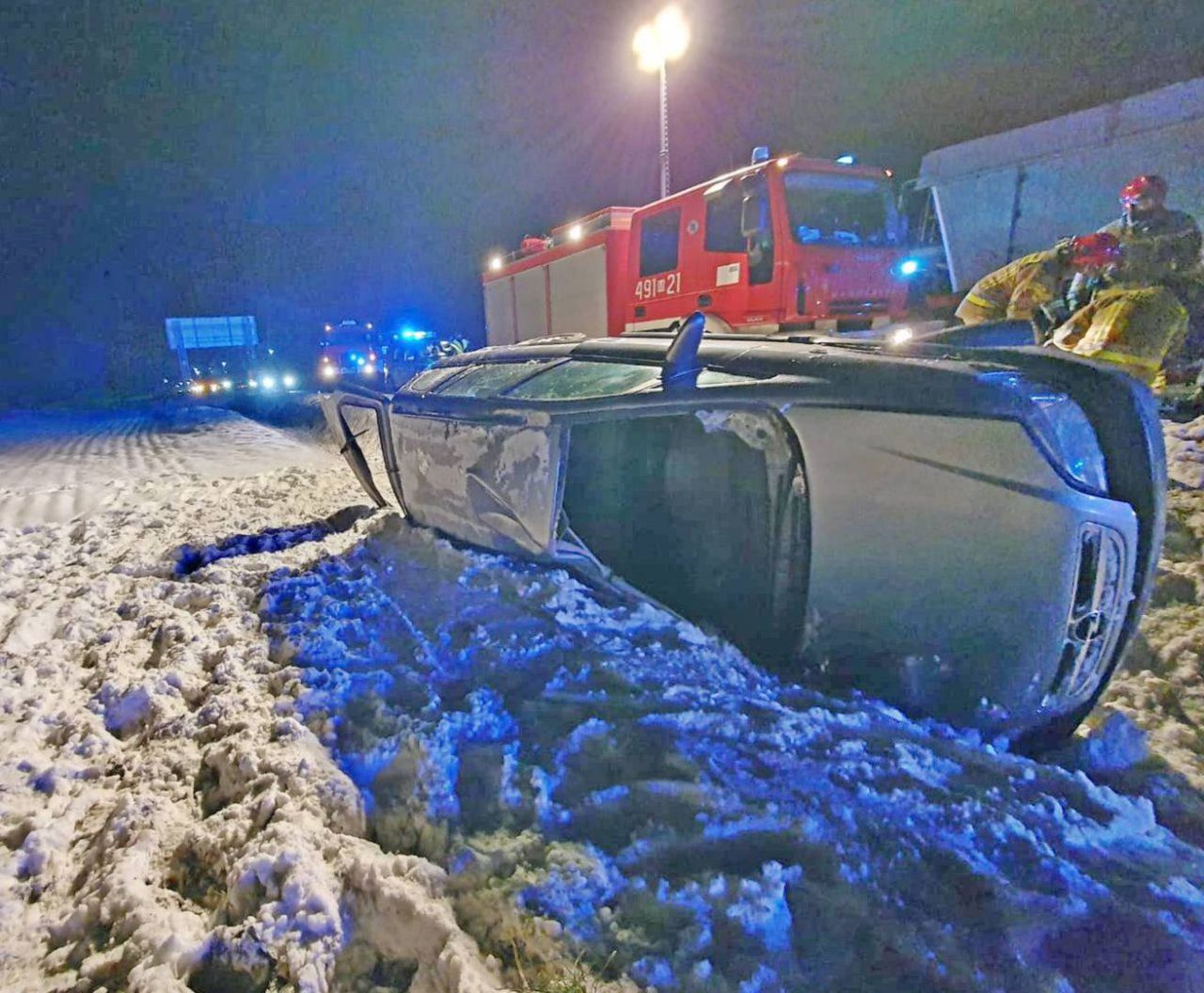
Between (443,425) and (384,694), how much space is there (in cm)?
136

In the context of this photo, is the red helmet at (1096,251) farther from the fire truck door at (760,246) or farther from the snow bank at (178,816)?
the snow bank at (178,816)

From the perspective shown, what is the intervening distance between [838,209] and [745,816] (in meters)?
6.72

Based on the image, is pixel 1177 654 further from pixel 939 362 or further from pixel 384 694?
pixel 384 694

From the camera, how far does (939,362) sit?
1.98 metres

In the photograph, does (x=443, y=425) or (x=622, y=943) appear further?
(x=443, y=425)

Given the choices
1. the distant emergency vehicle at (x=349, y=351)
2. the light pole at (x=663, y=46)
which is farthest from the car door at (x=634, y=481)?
the distant emergency vehicle at (x=349, y=351)

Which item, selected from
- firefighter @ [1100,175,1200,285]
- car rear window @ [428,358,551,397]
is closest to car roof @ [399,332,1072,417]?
car rear window @ [428,358,551,397]

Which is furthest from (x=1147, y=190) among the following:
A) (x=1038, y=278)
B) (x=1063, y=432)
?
(x=1063, y=432)

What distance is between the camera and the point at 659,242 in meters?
7.79

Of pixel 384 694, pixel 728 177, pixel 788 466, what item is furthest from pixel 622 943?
pixel 728 177

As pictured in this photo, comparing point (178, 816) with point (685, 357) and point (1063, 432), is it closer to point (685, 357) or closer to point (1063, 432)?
point (685, 357)

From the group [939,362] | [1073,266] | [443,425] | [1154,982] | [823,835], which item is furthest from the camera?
[1073,266]

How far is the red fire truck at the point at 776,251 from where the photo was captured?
6492 millimetres

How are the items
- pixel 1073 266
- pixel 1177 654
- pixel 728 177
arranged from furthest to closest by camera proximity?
pixel 728 177 → pixel 1073 266 → pixel 1177 654
